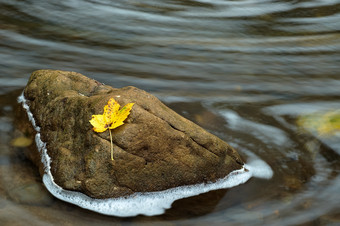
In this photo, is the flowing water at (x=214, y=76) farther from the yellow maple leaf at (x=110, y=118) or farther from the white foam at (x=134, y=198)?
the yellow maple leaf at (x=110, y=118)

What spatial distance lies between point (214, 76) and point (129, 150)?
2.99 m

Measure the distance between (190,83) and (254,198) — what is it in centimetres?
247

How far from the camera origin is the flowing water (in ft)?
10.2

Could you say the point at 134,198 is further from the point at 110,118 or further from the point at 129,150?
the point at 110,118

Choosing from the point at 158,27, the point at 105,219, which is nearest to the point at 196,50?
the point at 158,27

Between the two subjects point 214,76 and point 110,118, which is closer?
point 110,118

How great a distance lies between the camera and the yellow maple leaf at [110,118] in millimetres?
2963

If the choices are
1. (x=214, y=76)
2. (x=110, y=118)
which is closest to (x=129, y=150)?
(x=110, y=118)

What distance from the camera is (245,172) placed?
11.3ft

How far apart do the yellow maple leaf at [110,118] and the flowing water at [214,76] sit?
611 millimetres

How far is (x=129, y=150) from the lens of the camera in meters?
2.97

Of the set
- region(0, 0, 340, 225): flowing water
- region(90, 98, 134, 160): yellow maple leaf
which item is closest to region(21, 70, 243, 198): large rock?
region(90, 98, 134, 160): yellow maple leaf

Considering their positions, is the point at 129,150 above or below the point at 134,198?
above

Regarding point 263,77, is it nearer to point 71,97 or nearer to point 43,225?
point 71,97
